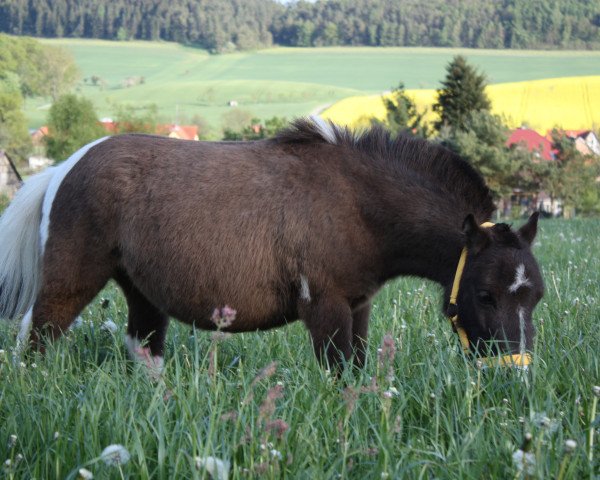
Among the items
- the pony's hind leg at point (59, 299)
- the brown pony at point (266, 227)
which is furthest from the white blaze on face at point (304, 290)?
the pony's hind leg at point (59, 299)

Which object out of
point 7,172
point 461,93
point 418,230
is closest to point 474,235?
point 418,230

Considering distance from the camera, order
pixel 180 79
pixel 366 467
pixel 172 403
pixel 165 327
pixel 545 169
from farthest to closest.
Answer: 1. pixel 180 79
2. pixel 545 169
3. pixel 165 327
4. pixel 172 403
5. pixel 366 467

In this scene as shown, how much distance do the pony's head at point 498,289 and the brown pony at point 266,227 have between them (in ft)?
0.14

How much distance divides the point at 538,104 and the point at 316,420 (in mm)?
95655

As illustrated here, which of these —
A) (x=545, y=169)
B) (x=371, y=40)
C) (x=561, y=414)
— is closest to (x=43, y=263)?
(x=561, y=414)

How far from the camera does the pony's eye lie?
188 inches

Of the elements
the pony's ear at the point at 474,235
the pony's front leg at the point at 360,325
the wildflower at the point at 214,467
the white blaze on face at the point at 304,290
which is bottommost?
the pony's front leg at the point at 360,325

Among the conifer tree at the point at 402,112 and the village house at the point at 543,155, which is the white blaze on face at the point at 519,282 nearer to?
the village house at the point at 543,155

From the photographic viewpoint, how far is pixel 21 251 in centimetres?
603

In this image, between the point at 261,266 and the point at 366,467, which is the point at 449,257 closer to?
the point at 261,266

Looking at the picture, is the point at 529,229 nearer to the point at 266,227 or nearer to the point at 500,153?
the point at 266,227

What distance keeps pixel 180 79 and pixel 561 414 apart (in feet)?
429

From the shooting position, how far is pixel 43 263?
18.7 ft

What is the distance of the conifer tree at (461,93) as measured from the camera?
61938 millimetres
